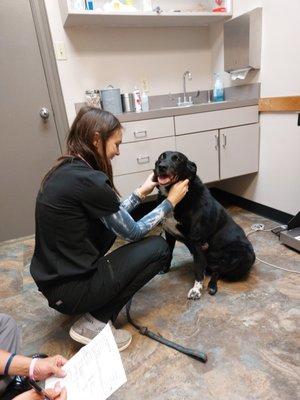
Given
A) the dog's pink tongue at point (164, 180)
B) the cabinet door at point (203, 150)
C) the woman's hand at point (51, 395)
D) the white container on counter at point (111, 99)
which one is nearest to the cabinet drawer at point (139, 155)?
the cabinet door at point (203, 150)

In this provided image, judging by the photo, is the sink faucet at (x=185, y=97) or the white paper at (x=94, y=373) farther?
the sink faucet at (x=185, y=97)

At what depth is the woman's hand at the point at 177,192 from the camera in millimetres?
1419

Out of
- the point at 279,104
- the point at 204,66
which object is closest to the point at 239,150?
the point at 279,104

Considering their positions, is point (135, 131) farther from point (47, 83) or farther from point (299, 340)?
point (299, 340)

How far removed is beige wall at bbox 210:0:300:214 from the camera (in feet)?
6.66

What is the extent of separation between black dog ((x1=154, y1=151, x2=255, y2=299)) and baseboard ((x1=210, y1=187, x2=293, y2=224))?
0.91 meters

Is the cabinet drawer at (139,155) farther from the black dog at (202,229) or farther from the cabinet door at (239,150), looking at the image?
the black dog at (202,229)

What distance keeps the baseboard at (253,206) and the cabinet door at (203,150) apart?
487 millimetres

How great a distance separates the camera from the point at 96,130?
114 cm

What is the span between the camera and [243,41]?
236cm

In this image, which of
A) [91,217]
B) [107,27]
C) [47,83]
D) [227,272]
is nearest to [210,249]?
[227,272]

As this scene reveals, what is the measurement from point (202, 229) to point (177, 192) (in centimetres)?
29

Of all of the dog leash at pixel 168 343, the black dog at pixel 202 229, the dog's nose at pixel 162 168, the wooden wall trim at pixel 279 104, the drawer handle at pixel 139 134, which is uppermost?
the wooden wall trim at pixel 279 104

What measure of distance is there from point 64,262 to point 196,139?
5.32 feet
